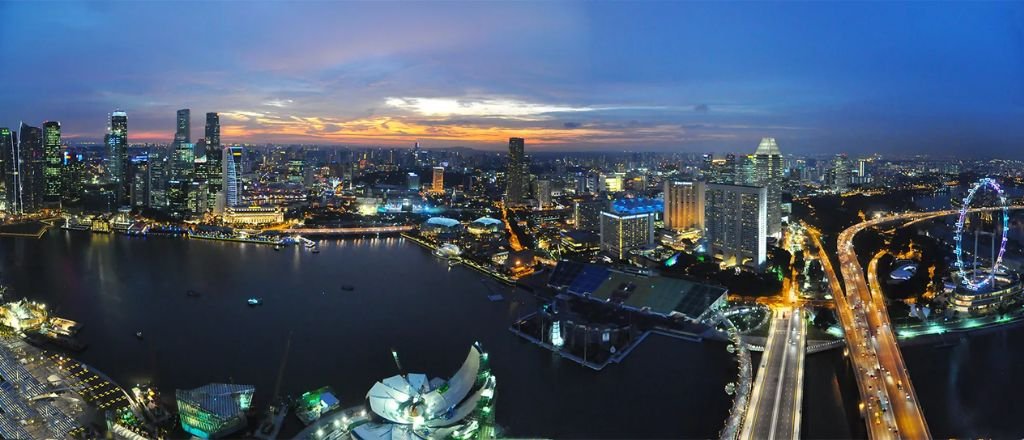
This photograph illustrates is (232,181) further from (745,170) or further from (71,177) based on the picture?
(745,170)

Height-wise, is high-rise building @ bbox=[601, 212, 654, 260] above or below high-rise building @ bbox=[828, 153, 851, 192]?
below

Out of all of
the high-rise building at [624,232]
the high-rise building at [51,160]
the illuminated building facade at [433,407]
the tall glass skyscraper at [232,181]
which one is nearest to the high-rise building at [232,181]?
the tall glass skyscraper at [232,181]

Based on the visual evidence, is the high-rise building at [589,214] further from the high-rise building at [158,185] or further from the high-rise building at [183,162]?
the high-rise building at [183,162]

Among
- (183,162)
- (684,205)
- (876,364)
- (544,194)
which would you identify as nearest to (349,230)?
(544,194)

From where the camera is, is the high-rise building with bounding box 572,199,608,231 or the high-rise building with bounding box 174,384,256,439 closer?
the high-rise building with bounding box 174,384,256,439

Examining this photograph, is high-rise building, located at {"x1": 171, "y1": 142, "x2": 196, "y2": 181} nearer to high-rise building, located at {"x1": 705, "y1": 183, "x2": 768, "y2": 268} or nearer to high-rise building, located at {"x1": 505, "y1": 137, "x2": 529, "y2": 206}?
high-rise building, located at {"x1": 505, "y1": 137, "x2": 529, "y2": 206}

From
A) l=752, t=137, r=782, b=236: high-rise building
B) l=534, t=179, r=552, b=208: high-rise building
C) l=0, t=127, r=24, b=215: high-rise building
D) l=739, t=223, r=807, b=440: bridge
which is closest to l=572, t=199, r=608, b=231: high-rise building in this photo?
l=534, t=179, r=552, b=208: high-rise building
